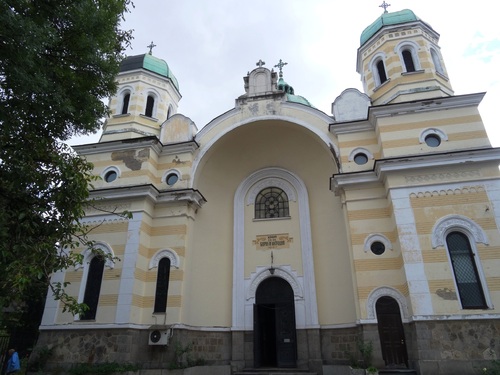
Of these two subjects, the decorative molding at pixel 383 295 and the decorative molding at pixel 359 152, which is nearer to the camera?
the decorative molding at pixel 383 295

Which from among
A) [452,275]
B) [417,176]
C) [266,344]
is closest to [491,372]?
[452,275]

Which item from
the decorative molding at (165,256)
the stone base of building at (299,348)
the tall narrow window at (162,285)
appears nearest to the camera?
the stone base of building at (299,348)

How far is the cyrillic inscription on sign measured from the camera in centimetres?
1630

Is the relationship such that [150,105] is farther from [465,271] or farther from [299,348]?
[465,271]

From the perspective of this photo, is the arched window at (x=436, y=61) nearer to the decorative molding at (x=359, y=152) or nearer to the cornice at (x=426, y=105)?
the cornice at (x=426, y=105)

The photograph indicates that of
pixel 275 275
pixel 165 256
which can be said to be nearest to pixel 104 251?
pixel 165 256

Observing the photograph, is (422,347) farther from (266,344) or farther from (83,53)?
(83,53)

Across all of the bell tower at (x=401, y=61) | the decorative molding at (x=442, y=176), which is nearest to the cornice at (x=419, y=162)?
the decorative molding at (x=442, y=176)

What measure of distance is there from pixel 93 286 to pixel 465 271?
12895 mm

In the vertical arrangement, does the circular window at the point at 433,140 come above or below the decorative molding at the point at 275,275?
above

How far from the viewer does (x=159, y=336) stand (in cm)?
1293

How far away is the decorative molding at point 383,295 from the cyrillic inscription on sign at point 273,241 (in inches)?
184

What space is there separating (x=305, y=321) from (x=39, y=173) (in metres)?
11.0

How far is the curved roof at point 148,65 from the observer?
1973 centimetres
